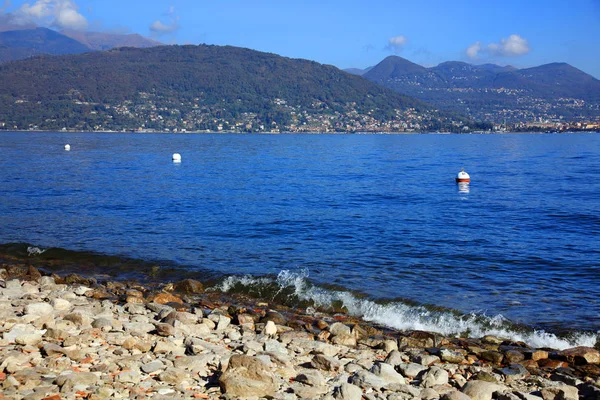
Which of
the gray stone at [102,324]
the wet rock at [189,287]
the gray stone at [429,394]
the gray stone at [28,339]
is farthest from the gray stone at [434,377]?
the wet rock at [189,287]

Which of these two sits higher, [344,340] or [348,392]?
[348,392]

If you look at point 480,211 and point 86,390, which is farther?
point 480,211

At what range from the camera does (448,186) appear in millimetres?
39281

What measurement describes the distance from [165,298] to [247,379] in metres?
6.14

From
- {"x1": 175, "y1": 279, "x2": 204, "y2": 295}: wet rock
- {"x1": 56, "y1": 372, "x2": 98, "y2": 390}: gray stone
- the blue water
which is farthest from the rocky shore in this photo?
the blue water

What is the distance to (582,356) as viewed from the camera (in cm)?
1015

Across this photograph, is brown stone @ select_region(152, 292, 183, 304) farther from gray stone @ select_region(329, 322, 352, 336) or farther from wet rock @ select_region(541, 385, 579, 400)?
wet rock @ select_region(541, 385, 579, 400)

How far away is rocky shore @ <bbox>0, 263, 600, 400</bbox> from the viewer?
769 cm

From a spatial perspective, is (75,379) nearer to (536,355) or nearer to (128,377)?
(128,377)

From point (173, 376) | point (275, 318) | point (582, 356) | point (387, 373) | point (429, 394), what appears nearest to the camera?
point (173, 376)

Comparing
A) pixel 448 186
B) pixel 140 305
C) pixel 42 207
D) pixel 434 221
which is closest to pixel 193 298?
pixel 140 305

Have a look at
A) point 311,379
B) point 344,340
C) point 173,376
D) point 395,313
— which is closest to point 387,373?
point 311,379

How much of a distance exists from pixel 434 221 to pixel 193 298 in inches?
A: 548

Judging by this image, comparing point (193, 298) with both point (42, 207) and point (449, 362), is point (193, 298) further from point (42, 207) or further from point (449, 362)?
point (42, 207)
